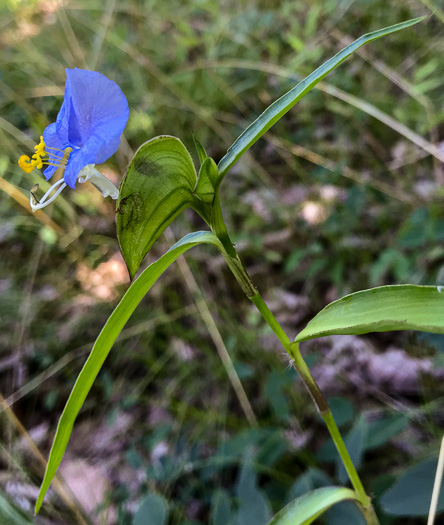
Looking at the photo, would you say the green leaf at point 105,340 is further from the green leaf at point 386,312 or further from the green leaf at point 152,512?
the green leaf at point 152,512

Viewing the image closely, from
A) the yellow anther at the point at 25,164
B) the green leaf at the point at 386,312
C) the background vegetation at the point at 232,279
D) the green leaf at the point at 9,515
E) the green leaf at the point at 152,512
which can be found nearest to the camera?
the green leaf at the point at 386,312

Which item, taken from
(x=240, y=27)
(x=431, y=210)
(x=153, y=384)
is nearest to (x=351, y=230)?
(x=431, y=210)

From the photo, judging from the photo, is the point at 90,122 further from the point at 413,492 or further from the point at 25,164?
the point at 413,492

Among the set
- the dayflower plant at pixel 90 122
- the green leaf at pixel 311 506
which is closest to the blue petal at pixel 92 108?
the dayflower plant at pixel 90 122

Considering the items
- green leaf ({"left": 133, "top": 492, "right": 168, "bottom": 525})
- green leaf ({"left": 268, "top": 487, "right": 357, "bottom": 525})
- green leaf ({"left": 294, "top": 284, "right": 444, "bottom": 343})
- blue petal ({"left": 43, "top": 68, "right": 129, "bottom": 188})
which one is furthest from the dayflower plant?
green leaf ({"left": 133, "top": 492, "right": 168, "bottom": 525})

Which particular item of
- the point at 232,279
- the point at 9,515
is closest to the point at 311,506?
the point at 9,515

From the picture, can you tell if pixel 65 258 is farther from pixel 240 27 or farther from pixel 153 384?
pixel 240 27
